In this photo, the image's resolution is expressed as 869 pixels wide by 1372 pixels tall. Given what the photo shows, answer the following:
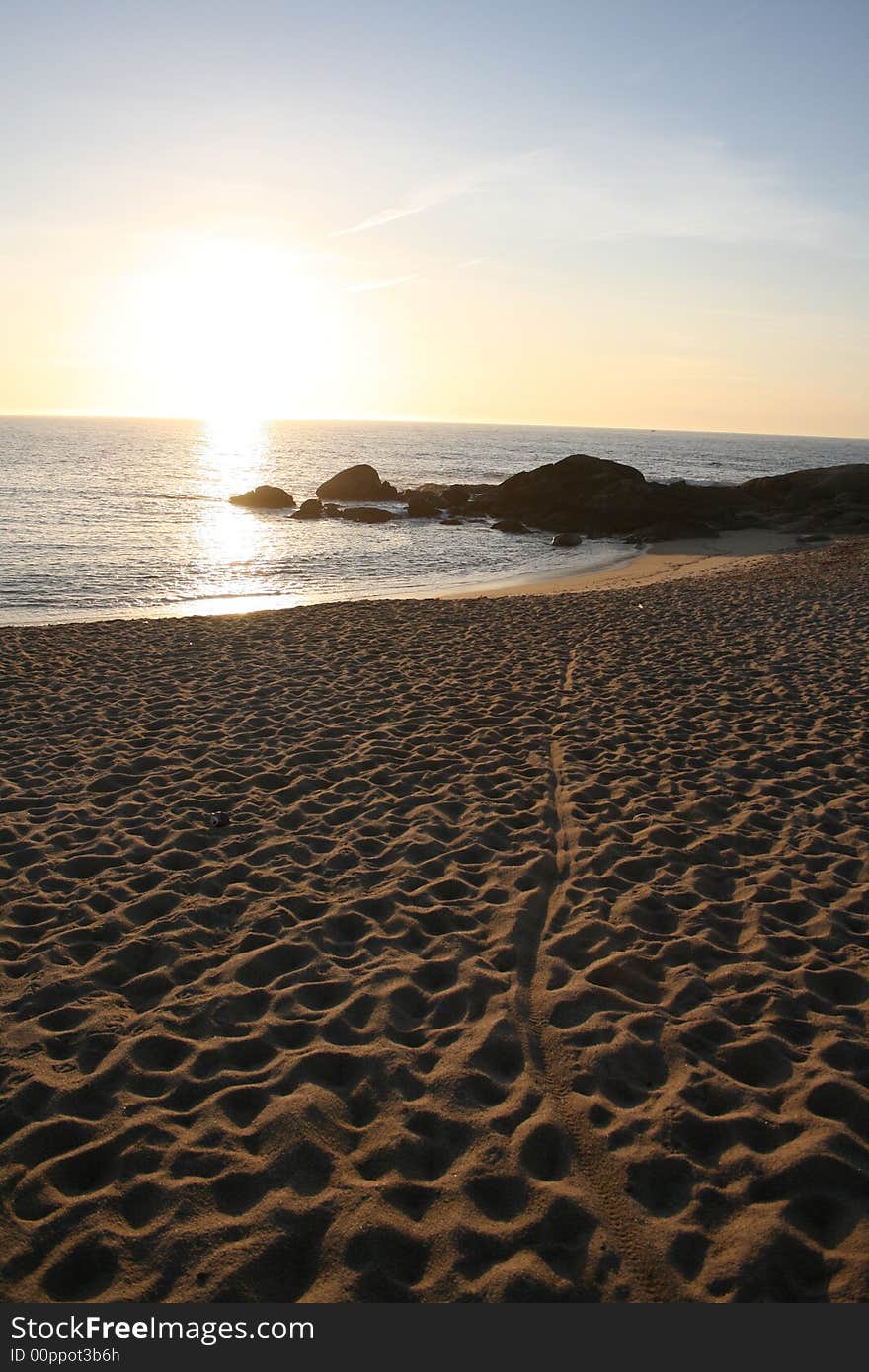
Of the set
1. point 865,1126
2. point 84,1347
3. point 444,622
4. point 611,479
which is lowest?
point 84,1347

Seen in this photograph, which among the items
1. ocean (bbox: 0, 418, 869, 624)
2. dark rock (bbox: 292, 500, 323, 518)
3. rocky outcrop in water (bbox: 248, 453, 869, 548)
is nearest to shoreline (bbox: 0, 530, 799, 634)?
ocean (bbox: 0, 418, 869, 624)

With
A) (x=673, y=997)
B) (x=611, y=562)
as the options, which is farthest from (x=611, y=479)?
(x=673, y=997)

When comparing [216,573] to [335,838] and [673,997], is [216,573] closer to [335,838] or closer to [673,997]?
[335,838]

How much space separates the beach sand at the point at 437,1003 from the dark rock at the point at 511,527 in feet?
93.3

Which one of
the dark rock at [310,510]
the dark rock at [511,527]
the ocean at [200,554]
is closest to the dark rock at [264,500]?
the ocean at [200,554]

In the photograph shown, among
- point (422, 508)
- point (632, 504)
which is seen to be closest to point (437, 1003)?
point (632, 504)

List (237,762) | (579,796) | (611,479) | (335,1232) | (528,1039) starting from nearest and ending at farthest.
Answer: (335,1232) < (528,1039) < (579,796) < (237,762) < (611,479)

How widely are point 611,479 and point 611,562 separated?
13.7 metres

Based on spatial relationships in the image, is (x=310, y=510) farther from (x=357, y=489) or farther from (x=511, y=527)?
(x=511, y=527)

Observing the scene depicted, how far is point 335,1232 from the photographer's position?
10.5 ft

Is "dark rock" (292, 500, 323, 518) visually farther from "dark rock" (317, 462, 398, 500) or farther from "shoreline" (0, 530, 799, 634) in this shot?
"shoreline" (0, 530, 799, 634)

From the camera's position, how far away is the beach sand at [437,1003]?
3.19 m

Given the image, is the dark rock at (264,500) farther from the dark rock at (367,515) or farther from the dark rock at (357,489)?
the dark rock at (367,515)

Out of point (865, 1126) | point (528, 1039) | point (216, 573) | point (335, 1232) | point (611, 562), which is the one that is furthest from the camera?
point (611, 562)
